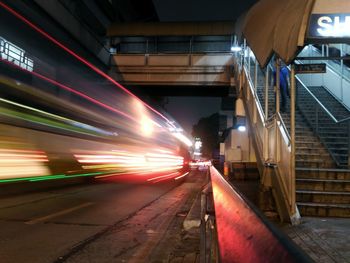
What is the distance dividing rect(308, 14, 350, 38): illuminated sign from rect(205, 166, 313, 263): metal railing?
6779mm

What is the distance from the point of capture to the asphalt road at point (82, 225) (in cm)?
707

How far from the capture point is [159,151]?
1948 cm

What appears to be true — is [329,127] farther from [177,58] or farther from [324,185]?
[177,58]

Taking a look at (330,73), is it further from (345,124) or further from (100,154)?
(100,154)

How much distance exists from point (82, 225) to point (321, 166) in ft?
21.0

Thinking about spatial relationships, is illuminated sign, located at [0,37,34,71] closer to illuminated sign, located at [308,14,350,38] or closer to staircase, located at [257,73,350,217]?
illuminated sign, located at [308,14,350,38]

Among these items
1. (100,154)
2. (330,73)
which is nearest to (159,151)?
(100,154)

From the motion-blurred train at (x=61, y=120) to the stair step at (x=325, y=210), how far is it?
5.94 meters

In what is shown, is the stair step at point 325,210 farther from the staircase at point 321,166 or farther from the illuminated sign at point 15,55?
the illuminated sign at point 15,55

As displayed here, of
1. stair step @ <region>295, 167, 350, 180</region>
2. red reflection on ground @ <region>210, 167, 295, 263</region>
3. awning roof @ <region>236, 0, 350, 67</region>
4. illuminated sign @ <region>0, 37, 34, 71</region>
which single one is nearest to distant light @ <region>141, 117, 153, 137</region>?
illuminated sign @ <region>0, 37, 34, 71</region>

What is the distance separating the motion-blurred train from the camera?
855 centimetres

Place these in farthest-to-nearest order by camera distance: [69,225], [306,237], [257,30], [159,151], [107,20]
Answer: [107,20], [159,151], [257,30], [69,225], [306,237]

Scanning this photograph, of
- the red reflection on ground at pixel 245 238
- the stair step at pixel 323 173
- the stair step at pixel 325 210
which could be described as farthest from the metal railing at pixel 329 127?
the red reflection on ground at pixel 245 238

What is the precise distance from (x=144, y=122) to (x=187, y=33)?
1419 centimetres
